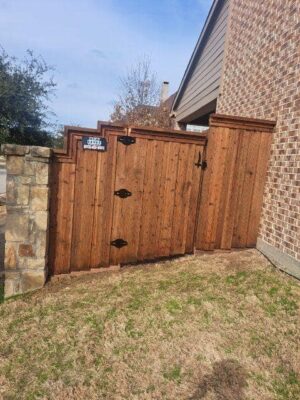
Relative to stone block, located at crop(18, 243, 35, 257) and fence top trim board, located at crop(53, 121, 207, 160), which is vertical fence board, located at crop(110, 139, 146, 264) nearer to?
fence top trim board, located at crop(53, 121, 207, 160)

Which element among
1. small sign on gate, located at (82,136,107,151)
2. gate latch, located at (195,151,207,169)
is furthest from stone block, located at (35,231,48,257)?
gate latch, located at (195,151,207,169)

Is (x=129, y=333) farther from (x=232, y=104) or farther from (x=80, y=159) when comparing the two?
(x=232, y=104)

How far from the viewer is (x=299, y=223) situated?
422cm

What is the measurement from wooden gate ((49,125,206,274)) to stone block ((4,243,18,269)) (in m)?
0.49

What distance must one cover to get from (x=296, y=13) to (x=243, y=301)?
153 inches

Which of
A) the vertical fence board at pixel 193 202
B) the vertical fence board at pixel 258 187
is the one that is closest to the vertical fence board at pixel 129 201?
the vertical fence board at pixel 193 202

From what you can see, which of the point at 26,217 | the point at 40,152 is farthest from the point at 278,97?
the point at 26,217

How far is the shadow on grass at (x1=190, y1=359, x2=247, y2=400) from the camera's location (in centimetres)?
276

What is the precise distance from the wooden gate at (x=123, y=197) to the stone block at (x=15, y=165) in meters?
0.41

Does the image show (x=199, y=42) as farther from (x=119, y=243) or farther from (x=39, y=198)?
(x=39, y=198)

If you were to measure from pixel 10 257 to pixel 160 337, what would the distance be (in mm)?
2471

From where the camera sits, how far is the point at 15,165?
4.51m

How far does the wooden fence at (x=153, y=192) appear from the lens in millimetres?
4770

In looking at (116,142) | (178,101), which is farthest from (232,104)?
(178,101)
